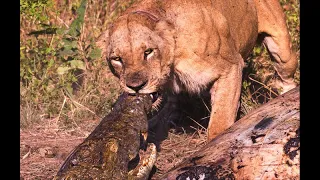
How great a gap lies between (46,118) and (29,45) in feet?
4.60

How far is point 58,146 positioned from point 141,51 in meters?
1.58

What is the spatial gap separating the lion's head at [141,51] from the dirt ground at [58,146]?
0.74m

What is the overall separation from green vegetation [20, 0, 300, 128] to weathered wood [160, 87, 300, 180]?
210 centimetres

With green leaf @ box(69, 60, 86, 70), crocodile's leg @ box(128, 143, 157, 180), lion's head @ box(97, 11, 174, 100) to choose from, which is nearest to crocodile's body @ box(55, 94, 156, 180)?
crocodile's leg @ box(128, 143, 157, 180)

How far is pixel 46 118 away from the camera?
714 centimetres

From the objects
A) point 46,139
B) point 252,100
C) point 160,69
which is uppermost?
point 160,69

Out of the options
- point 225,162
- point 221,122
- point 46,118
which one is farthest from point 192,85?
point 46,118

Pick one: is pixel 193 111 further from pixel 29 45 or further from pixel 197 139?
pixel 29 45

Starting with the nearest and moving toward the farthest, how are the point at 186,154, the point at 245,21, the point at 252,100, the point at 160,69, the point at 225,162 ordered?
the point at 225,162
the point at 160,69
the point at 186,154
the point at 245,21
the point at 252,100

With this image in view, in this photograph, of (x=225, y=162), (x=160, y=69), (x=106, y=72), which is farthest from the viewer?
(x=106, y=72)

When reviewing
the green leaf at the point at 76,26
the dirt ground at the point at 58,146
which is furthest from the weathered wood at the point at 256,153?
the green leaf at the point at 76,26

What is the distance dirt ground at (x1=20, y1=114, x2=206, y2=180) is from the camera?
5797 millimetres

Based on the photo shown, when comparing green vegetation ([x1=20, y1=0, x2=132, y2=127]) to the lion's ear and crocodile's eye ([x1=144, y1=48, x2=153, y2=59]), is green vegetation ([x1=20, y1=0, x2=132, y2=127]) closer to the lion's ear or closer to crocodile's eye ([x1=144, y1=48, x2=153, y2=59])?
the lion's ear

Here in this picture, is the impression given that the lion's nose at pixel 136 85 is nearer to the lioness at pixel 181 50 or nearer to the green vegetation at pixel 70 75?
the lioness at pixel 181 50
